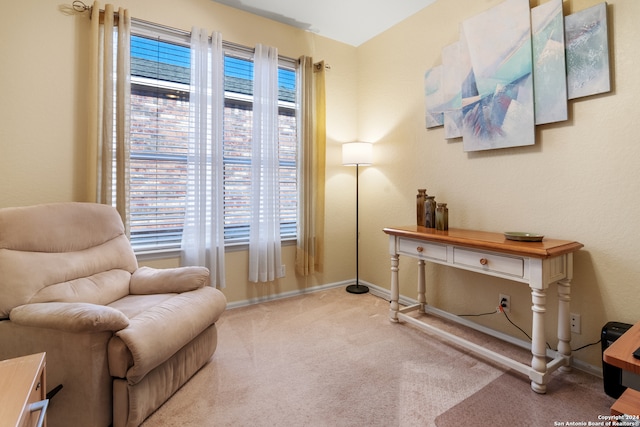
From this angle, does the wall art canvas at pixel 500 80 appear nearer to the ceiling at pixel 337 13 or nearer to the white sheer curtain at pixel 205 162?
the ceiling at pixel 337 13

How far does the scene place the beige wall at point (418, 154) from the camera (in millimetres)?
1761

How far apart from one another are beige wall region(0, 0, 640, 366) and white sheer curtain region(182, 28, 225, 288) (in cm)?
21

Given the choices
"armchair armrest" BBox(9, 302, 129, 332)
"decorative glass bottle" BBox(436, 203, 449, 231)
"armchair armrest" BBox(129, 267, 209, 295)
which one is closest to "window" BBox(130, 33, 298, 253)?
"armchair armrest" BBox(129, 267, 209, 295)

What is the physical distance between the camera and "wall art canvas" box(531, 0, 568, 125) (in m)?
1.89

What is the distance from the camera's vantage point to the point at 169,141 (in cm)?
261

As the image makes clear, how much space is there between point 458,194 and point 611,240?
1000mm

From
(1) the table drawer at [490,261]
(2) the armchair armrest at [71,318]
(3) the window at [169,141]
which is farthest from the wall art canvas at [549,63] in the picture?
(2) the armchair armrest at [71,318]

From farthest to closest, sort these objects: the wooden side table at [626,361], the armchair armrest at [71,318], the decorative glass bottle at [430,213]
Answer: the decorative glass bottle at [430,213] → the armchair armrest at [71,318] → the wooden side table at [626,361]

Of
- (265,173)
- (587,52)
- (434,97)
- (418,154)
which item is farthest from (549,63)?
(265,173)

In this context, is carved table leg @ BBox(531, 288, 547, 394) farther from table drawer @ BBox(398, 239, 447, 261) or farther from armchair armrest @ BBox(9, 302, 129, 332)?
armchair armrest @ BBox(9, 302, 129, 332)

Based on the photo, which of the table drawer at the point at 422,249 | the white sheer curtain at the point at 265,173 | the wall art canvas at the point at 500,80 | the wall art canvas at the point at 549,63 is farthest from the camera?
the white sheer curtain at the point at 265,173

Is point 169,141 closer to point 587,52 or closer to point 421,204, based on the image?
point 421,204

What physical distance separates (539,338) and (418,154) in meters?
1.73

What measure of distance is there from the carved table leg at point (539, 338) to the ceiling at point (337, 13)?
8.28 ft
